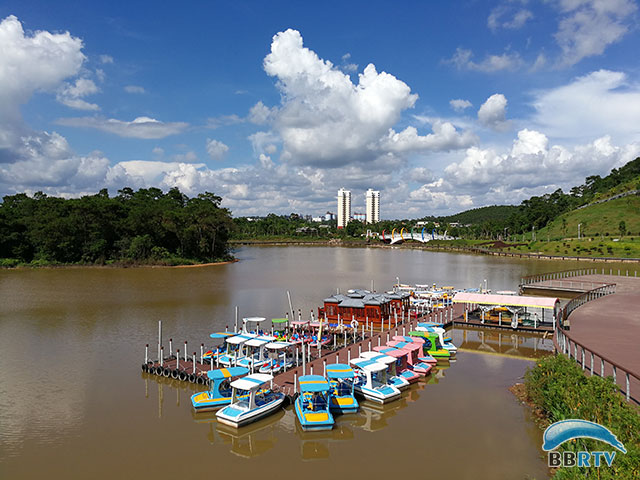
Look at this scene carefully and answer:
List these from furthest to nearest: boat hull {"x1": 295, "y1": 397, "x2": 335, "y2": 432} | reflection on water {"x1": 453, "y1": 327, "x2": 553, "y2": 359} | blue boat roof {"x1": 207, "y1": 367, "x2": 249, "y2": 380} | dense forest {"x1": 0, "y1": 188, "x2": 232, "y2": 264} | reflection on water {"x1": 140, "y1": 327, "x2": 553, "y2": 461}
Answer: dense forest {"x1": 0, "y1": 188, "x2": 232, "y2": 264} < reflection on water {"x1": 453, "y1": 327, "x2": 553, "y2": 359} < blue boat roof {"x1": 207, "y1": 367, "x2": 249, "y2": 380} < boat hull {"x1": 295, "y1": 397, "x2": 335, "y2": 432} < reflection on water {"x1": 140, "y1": 327, "x2": 553, "y2": 461}

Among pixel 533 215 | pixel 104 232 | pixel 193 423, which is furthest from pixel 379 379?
pixel 533 215

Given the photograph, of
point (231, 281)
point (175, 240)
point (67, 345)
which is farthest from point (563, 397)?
point (175, 240)

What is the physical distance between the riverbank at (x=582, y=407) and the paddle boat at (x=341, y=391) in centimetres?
712

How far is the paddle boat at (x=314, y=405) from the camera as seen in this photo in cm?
1583

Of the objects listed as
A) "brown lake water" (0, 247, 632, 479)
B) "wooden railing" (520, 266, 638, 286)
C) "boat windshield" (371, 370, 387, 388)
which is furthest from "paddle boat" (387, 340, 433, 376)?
"wooden railing" (520, 266, 638, 286)

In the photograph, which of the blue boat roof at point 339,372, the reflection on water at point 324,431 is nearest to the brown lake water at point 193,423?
the reflection on water at point 324,431

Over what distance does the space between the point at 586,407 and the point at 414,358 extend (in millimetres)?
10538

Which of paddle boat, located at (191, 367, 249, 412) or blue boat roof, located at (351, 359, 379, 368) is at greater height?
blue boat roof, located at (351, 359, 379, 368)

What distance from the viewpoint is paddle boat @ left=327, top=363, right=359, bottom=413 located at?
1742cm

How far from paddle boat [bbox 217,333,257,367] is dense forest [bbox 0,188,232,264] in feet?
181

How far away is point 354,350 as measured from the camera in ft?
81.6

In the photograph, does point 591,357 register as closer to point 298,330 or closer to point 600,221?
point 298,330

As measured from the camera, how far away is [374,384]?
1933 cm

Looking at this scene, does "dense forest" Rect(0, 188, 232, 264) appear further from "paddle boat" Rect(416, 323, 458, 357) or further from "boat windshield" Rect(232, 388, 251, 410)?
"boat windshield" Rect(232, 388, 251, 410)
